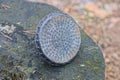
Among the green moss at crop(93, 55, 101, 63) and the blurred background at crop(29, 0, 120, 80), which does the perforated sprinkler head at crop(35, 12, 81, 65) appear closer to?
the green moss at crop(93, 55, 101, 63)

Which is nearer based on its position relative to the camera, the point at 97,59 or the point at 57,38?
the point at 57,38

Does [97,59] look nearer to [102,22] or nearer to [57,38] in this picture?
[57,38]

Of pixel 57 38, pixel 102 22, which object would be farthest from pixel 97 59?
pixel 102 22

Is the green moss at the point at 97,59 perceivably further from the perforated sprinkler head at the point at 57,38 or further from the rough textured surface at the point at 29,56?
the perforated sprinkler head at the point at 57,38

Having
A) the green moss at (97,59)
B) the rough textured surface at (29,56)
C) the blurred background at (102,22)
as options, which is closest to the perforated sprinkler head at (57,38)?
the rough textured surface at (29,56)

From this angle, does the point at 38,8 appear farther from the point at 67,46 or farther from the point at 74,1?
the point at 74,1

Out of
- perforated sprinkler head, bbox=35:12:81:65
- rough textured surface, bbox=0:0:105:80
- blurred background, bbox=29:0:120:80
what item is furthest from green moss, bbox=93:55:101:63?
blurred background, bbox=29:0:120:80
